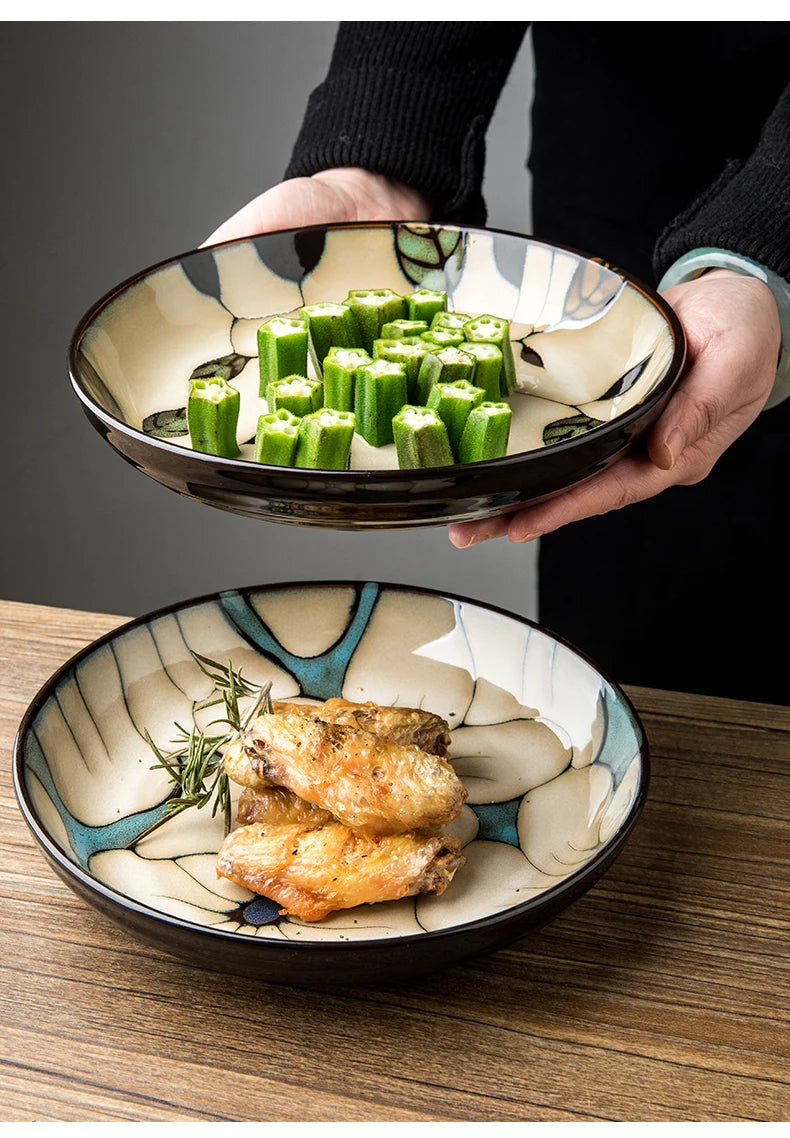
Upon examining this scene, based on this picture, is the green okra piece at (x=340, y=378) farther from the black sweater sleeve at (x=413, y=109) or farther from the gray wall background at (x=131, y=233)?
the gray wall background at (x=131, y=233)

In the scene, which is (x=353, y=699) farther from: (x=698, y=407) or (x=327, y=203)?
(x=327, y=203)

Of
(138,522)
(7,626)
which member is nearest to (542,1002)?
(7,626)

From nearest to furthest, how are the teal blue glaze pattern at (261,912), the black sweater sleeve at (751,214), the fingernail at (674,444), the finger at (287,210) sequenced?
1. the teal blue glaze pattern at (261,912)
2. the fingernail at (674,444)
3. the black sweater sleeve at (751,214)
4. the finger at (287,210)

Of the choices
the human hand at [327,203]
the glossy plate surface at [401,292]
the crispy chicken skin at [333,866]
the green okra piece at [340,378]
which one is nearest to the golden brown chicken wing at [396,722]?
the crispy chicken skin at [333,866]

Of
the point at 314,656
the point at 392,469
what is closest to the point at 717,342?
the point at 392,469

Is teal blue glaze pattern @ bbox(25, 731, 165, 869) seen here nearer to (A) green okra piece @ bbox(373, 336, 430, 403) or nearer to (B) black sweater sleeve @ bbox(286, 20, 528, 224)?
(A) green okra piece @ bbox(373, 336, 430, 403)

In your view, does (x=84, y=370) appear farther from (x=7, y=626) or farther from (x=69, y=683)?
(x=7, y=626)

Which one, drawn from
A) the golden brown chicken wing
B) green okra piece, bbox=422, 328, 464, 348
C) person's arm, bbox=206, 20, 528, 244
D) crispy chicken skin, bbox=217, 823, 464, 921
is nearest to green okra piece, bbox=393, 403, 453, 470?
green okra piece, bbox=422, 328, 464, 348
